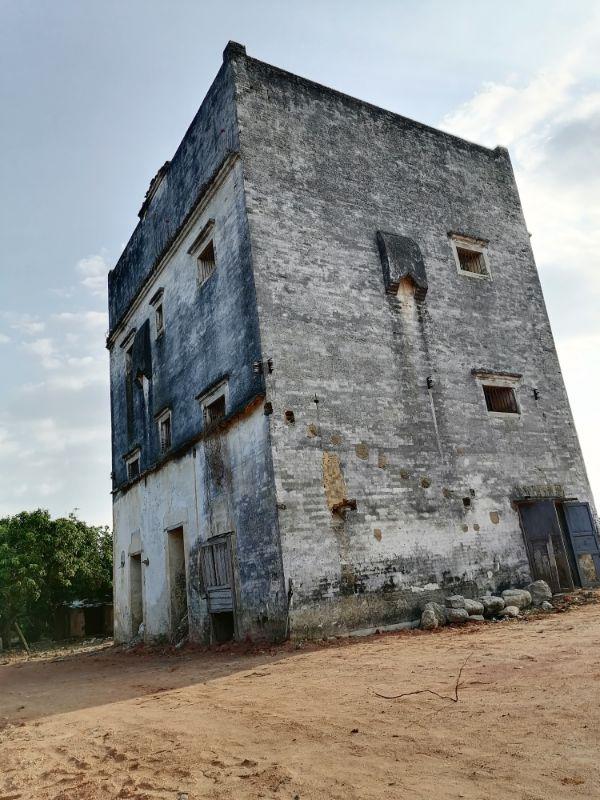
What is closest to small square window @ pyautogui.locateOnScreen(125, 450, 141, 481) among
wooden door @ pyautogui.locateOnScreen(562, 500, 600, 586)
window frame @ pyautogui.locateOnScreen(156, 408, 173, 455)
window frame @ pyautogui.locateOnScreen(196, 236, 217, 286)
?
window frame @ pyautogui.locateOnScreen(156, 408, 173, 455)

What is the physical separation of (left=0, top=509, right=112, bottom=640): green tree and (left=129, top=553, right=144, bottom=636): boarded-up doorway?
620cm

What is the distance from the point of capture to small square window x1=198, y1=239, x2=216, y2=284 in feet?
43.1

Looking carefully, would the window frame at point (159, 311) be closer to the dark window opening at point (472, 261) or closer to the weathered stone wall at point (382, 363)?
the weathered stone wall at point (382, 363)

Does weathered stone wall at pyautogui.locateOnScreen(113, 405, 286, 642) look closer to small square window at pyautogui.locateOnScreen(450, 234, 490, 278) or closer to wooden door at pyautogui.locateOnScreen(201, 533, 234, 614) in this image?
wooden door at pyautogui.locateOnScreen(201, 533, 234, 614)

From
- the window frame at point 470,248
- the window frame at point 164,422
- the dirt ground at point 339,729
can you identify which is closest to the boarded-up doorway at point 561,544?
the dirt ground at point 339,729

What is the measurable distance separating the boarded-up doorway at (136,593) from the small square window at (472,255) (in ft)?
36.5

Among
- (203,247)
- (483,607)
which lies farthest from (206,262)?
(483,607)

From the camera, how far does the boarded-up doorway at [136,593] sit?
1566cm

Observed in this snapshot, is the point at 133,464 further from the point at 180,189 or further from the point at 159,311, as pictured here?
the point at 180,189

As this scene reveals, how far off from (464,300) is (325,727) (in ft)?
35.7

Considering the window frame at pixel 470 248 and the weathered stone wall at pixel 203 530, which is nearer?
the weathered stone wall at pixel 203 530

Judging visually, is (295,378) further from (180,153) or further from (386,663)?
(180,153)

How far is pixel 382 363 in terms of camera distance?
11.7m

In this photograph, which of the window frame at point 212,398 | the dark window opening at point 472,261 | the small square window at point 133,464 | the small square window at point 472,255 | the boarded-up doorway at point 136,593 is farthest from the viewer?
the small square window at point 133,464
